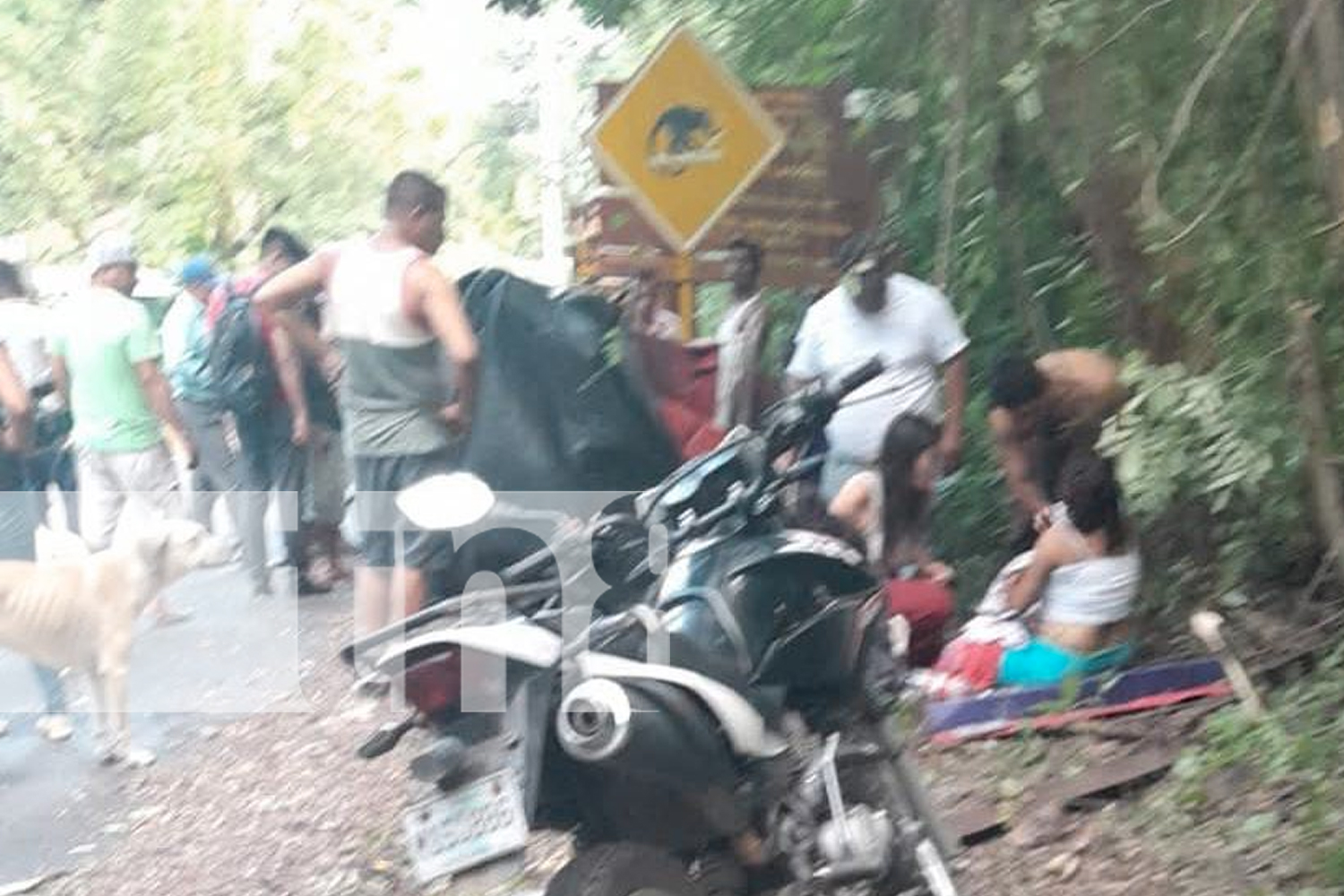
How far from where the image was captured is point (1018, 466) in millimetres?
7625

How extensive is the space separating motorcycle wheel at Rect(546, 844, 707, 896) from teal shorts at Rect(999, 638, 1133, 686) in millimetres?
2665

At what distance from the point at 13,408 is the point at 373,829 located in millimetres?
2820

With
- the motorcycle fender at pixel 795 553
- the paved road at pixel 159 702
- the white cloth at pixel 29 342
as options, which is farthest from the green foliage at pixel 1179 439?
the white cloth at pixel 29 342

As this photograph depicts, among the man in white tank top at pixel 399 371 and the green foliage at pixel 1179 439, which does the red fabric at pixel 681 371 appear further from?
the green foliage at pixel 1179 439

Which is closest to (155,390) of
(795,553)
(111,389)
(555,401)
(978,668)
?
(111,389)

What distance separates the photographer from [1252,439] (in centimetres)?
601

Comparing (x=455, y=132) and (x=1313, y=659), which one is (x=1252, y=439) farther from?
(x=455, y=132)

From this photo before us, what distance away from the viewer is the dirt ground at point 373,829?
560 centimetres

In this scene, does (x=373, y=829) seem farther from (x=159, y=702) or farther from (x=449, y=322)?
(x=159, y=702)

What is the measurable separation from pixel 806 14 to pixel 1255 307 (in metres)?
3.19

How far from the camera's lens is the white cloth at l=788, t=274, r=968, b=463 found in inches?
303

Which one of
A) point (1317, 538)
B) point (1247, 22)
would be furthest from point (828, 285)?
point (1247, 22)

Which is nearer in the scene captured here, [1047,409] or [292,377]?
[1047,409]

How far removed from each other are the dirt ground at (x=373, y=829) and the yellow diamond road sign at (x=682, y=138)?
230 cm
